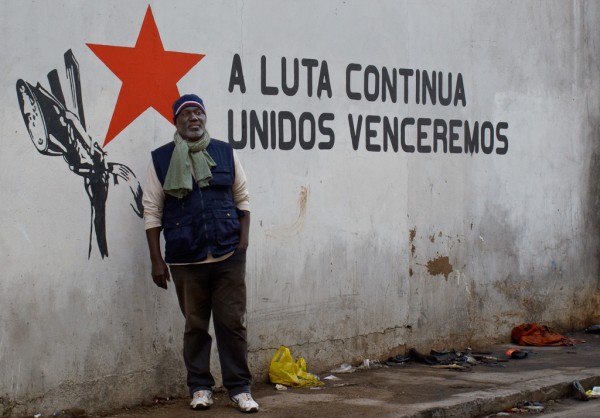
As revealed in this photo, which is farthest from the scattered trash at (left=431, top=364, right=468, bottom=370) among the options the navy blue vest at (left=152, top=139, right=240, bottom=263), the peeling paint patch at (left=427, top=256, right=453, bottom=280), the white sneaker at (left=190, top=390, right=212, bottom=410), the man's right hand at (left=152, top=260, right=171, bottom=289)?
the man's right hand at (left=152, top=260, right=171, bottom=289)

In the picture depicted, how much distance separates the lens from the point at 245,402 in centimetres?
649

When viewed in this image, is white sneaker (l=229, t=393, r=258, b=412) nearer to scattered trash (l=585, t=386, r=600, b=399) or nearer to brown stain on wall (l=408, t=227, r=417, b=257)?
brown stain on wall (l=408, t=227, r=417, b=257)

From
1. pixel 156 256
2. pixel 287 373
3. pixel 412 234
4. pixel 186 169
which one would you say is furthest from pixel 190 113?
pixel 412 234

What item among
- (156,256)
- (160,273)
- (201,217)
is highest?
(201,217)

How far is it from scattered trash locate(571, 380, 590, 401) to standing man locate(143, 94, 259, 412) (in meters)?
2.57

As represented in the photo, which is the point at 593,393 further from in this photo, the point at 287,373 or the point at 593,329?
the point at 593,329

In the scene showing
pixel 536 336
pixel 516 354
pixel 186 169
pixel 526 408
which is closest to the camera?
pixel 186 169

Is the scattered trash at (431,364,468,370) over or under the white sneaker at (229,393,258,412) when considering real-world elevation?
over

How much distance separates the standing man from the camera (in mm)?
6293

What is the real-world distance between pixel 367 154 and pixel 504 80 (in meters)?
2.00

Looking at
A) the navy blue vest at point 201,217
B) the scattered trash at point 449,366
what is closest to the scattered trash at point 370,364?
the scattered trash at point 449,366

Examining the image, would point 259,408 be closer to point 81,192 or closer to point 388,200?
point 81,192

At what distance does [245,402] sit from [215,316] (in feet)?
1.90

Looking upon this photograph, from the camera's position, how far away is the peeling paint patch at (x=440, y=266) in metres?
8.77
